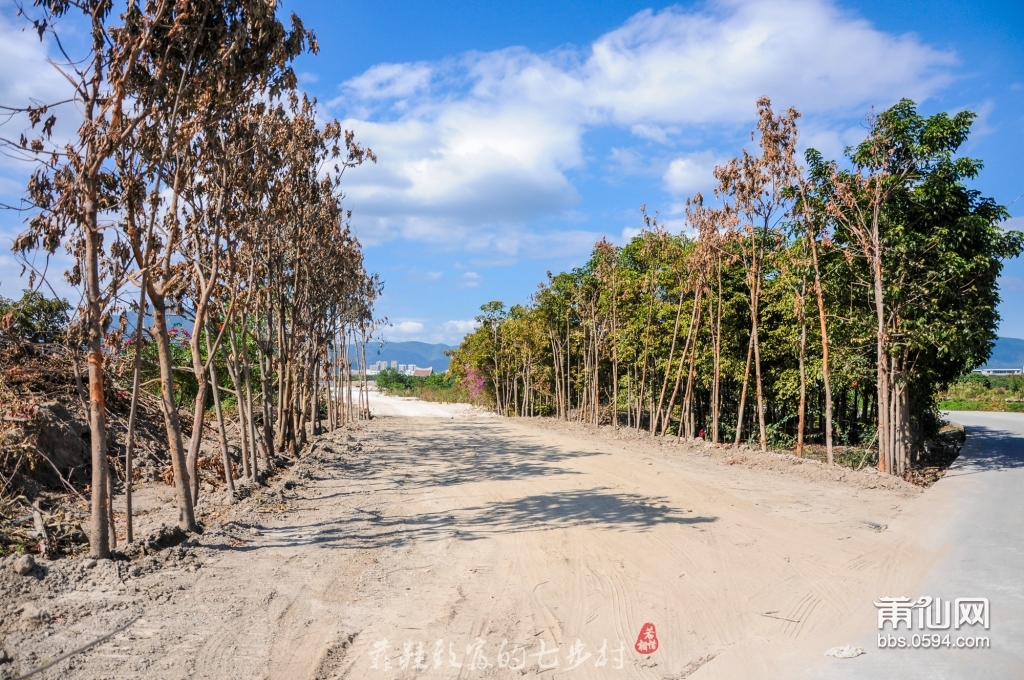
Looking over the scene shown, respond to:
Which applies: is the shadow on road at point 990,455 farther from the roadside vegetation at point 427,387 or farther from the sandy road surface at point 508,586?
the roadside vegetation at point 427,387

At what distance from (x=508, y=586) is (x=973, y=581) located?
411 centimetres

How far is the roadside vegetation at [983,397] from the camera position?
4419 cm

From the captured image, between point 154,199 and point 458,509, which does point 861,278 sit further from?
point 154,199

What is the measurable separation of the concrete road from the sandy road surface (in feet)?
0.91

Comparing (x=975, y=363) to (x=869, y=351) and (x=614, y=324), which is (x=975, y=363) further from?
(x=614, y=324)

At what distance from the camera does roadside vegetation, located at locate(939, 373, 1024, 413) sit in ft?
145

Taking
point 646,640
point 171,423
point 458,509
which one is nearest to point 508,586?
point 646,640

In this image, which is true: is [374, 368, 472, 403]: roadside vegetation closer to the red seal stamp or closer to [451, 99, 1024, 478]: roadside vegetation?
[451, 99, 1024, 478]: roadside vegetation

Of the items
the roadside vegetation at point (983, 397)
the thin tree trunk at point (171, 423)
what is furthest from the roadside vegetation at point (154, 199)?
the roadside vegetation at point (983, 397)

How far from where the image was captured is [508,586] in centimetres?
650

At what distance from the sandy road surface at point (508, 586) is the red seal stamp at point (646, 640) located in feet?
0.21

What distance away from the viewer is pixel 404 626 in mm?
Answer: 5457

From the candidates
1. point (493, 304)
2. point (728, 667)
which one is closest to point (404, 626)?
point (728, 667)

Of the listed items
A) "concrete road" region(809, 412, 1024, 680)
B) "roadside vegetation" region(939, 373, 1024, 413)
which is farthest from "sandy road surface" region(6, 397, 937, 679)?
"roadside vegetation" region(939, 373, 1024, 413)
